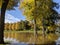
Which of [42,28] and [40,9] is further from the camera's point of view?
[42,28]

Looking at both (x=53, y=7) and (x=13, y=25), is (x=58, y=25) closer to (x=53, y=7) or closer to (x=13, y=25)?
(x=53, y=7)

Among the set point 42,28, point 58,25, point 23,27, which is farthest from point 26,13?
point 23,27

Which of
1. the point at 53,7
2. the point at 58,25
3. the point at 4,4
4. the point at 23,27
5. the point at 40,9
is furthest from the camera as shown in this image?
the point at 23,27

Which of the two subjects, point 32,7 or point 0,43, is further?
Answer: point 32,7

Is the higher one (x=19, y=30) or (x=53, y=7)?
(x=53, y=7)

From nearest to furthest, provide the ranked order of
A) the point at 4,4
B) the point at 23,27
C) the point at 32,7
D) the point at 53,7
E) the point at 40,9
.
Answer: the point at 4,4
the point at 32,7
the point at 40,9
the point at 53,7
the point at 23,27

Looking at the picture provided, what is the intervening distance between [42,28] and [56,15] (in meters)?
2.37

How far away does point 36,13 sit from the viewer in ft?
66.7

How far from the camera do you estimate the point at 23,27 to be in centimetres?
3061

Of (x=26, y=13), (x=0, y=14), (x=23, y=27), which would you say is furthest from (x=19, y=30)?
(x=0, y=14)

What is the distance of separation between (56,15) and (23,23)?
6.40 m

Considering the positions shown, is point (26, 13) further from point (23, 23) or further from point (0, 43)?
point (0, 43)

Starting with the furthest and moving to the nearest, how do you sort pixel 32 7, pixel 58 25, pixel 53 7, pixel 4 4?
pixel 58 25
pixel 53 7
pixel 32 7
pixel 4 4

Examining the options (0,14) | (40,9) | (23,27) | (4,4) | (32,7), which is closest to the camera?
(4,4)
